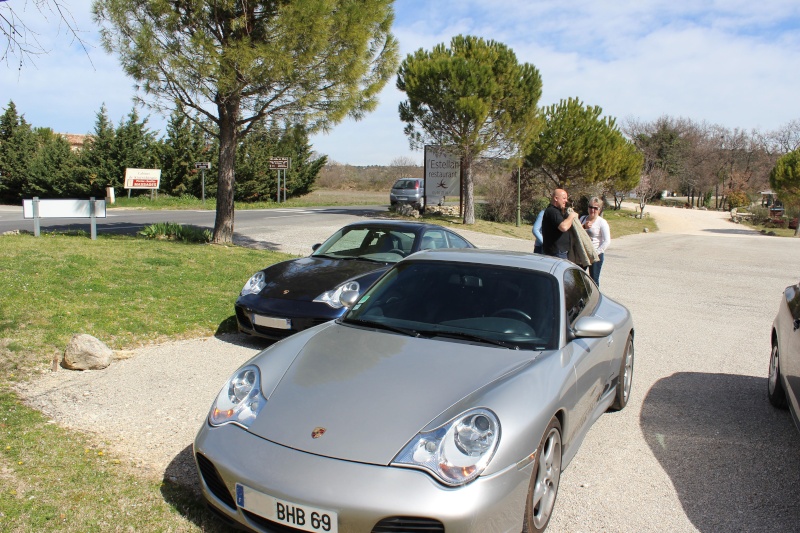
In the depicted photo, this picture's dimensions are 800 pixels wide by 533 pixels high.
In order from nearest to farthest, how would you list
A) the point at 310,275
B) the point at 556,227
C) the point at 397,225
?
1. the point at 310,275
2. the point at 556,227
3. the point at 397,225

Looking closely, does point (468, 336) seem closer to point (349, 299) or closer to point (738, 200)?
point (349, 299)

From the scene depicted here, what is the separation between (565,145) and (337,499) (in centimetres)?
→ 3073

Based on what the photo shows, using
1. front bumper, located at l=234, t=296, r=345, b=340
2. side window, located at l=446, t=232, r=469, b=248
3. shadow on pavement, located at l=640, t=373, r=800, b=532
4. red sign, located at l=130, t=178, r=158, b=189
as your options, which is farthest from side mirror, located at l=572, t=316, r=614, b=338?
red sign, located at l=130, t=178, r=158, b=189

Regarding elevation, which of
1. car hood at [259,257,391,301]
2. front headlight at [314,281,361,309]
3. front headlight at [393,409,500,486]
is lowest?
front headlight at [393,409,500,486]

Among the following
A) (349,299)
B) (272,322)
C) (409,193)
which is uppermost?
(409,193)

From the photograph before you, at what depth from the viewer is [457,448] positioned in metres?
2.82

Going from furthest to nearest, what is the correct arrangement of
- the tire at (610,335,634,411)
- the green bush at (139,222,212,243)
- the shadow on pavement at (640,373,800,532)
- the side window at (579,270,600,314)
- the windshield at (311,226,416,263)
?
the green bush at (139,222,212,243) < the windshield at (311,226,416,263) < the tire at (610,335,634,411) < the side window at (579,270,600,314) < the shadow on pavement at (640,373,800,532)

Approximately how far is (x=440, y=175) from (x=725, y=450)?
23335 millimetres

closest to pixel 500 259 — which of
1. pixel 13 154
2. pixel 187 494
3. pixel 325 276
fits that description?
pixel 187 494

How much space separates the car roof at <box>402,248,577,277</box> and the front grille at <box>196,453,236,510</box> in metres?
2.08

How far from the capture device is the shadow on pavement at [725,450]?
3.56 meters

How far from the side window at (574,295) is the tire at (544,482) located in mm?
913

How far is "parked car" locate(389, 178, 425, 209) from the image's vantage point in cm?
2989

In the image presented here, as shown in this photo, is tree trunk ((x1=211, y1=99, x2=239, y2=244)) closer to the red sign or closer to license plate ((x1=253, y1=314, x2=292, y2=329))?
license plate ((x1=253, y1=314, x2=292, y2=329))
